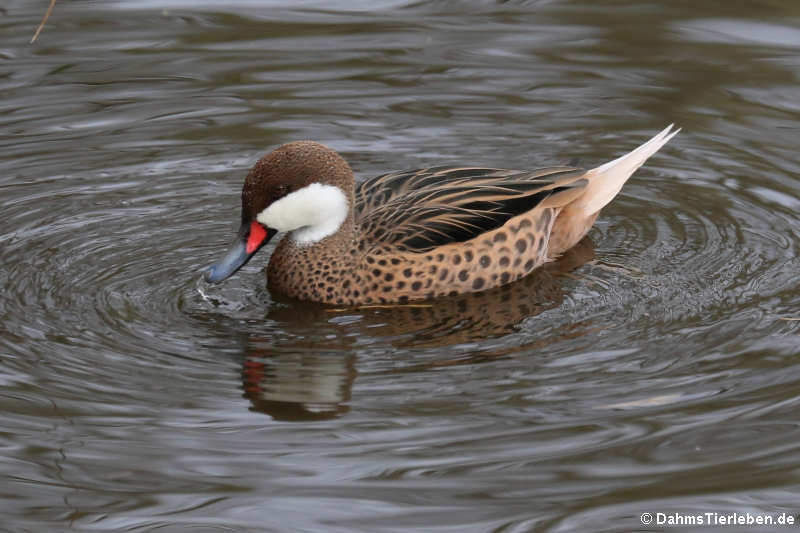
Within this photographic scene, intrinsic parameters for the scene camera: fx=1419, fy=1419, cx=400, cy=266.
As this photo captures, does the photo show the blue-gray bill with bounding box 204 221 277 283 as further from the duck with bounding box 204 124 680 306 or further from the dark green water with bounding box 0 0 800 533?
the dark green water with bounding box 0 0 800 533

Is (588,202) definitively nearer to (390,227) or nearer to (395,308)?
(390,227)

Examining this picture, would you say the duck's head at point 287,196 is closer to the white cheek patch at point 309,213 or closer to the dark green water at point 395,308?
the white cheek patch at point 309,213

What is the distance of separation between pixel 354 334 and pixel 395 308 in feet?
1.65

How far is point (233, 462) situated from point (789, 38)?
7.39m

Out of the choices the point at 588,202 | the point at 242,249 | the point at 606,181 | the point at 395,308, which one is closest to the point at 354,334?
the point at 395,308

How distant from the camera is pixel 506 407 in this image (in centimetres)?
634

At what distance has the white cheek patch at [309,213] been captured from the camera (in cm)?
770

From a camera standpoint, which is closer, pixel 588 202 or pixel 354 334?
pixel 354 334

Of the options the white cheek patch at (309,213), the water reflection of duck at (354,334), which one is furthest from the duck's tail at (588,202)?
the white cheek patch at (309,213)

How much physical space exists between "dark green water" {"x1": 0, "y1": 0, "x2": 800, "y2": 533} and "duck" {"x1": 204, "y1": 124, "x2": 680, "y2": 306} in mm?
201

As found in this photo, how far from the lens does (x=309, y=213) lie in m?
7.87

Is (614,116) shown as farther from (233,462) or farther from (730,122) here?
(233,462)

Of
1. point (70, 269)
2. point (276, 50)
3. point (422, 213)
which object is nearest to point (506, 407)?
point (422, 213)

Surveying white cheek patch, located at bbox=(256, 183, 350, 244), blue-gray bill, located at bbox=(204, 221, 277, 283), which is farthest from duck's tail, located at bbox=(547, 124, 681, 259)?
blue-gray bill, located at bbox=(204, 221, 277, 283)
